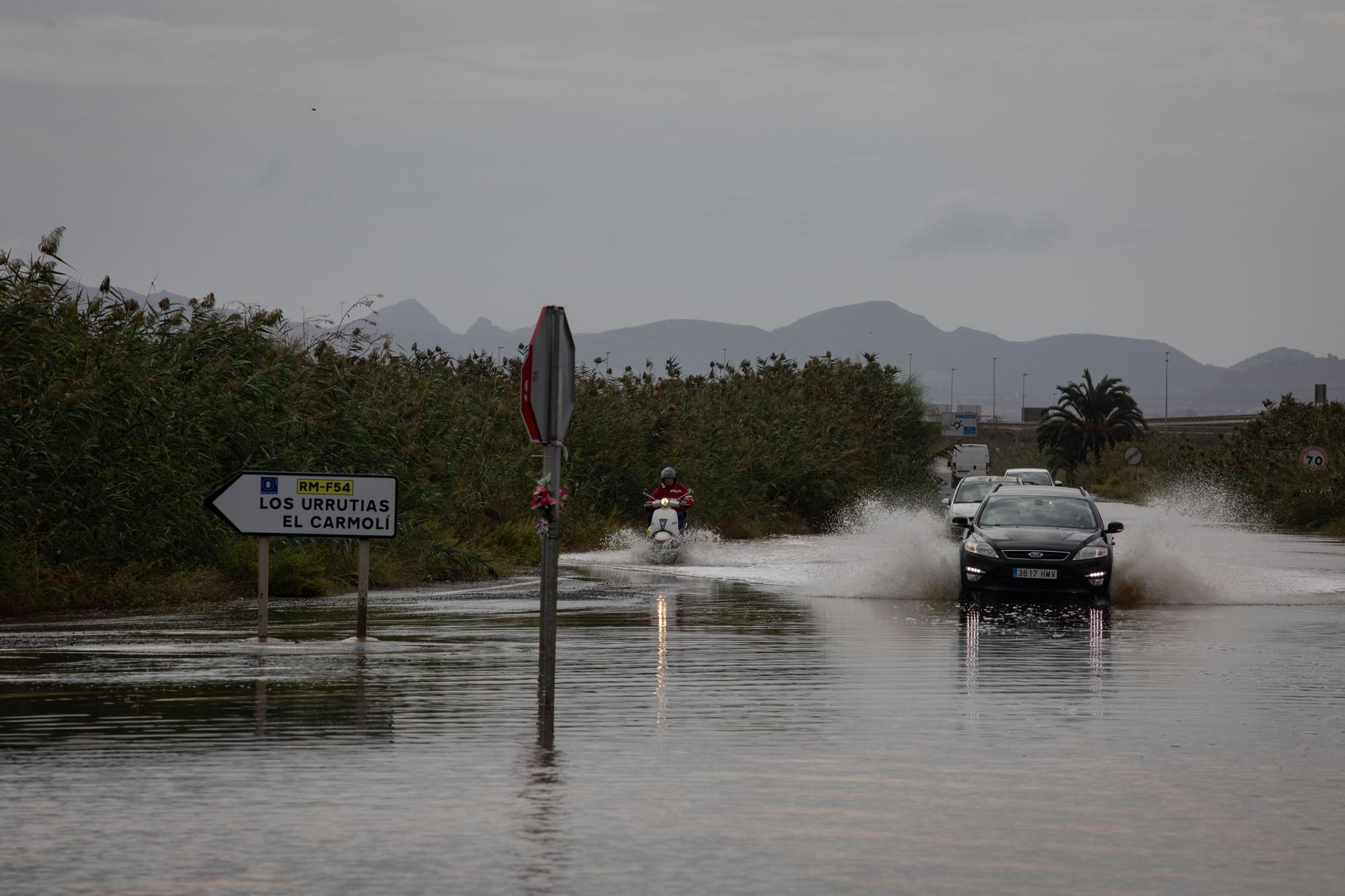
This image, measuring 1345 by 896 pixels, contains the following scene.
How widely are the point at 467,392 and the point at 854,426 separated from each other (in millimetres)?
28475

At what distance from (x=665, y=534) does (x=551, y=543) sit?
21098 millimetres

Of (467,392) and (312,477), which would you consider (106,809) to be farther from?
(467,392)

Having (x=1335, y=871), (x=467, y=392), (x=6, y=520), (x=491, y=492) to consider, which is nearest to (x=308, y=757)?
(x=1335, y=871)

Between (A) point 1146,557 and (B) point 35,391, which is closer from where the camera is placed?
(B) point 35,391

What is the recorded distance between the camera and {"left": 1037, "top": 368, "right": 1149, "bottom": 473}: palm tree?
4614 inches

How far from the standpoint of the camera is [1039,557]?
2328 centimetres

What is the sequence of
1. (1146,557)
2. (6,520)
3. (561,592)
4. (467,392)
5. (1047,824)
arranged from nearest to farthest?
1. (1047,824)
2. (6,520)
3. (561,592)
4. (1146,557)
5. (467,392)

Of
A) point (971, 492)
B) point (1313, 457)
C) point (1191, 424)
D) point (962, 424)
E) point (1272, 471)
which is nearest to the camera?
point (971, 492)

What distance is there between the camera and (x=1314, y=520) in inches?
2250

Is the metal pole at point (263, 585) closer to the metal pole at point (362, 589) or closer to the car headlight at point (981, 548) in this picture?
the metal pole at point (362, 589)

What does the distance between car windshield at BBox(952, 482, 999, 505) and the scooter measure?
9.87 meters

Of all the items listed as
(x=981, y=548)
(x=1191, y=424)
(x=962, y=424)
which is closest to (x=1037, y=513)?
(x=981, y=548)

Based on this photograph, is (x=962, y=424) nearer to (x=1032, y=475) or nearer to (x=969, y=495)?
(x=1032, y=475)

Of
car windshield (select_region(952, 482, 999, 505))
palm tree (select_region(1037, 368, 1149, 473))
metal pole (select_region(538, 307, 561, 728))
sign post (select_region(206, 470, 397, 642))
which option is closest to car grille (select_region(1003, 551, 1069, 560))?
sign post (select_region(206, 470, 397, 642))
